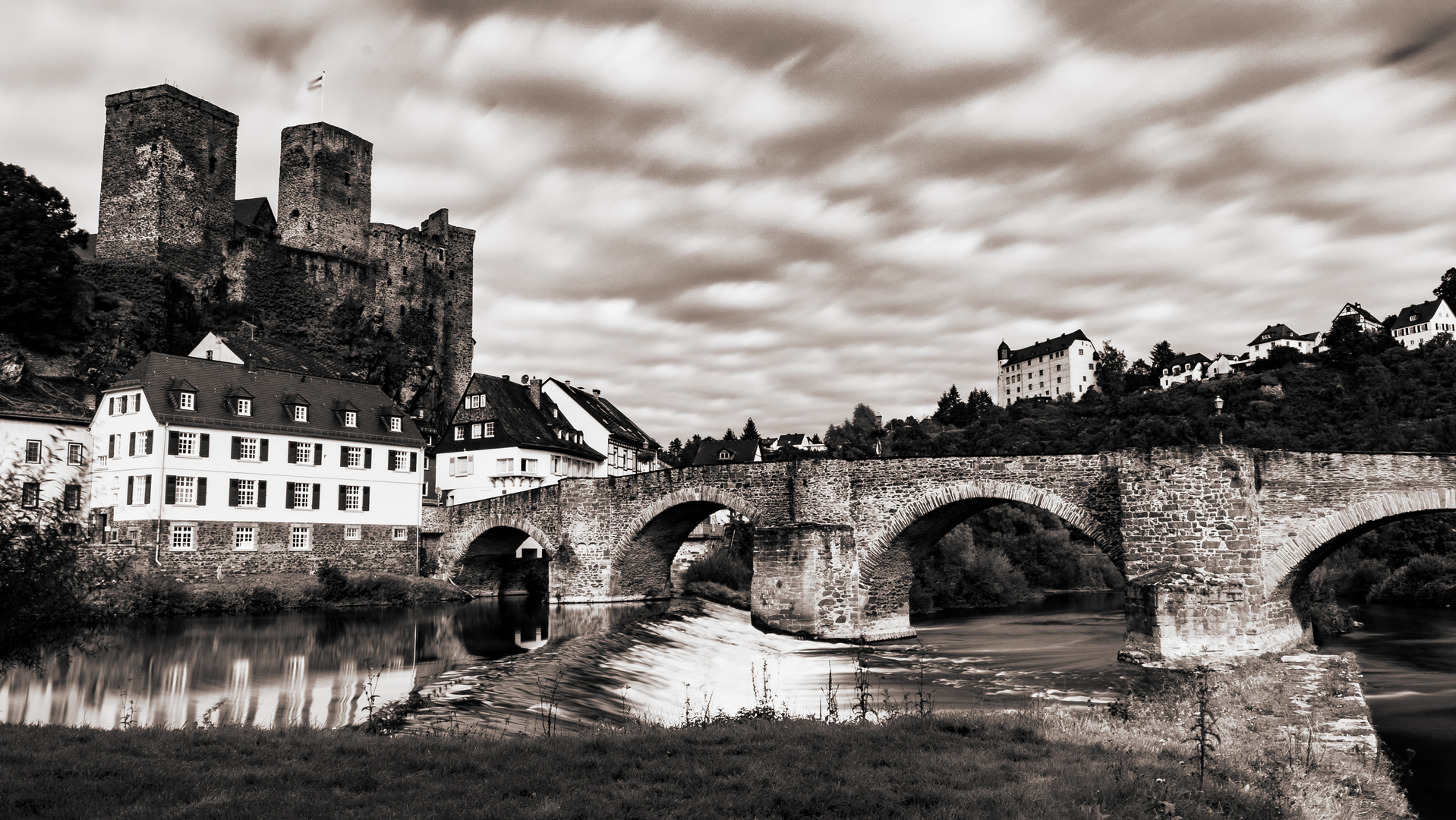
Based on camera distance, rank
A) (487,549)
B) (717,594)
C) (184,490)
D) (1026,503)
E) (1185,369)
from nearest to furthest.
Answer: (1026,503) < (184,490) < (717,594) < (487,549) < (1185,369)

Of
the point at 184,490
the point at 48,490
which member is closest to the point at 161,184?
the point at 184,490

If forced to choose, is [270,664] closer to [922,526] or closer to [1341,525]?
[922,526]

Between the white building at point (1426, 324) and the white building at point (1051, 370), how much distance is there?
31489 mm

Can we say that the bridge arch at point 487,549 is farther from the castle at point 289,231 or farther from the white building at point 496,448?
the castle at point 289,231

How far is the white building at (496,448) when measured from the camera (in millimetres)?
47406

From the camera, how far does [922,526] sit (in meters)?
27.0

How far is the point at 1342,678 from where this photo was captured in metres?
17.1

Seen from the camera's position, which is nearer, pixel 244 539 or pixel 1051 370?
pixel 244 539

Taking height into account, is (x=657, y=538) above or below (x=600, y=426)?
below

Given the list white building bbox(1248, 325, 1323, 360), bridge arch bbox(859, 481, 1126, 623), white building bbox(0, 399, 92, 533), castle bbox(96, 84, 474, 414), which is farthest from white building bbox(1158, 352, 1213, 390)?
white building bbox(0, 399, 92, 533)

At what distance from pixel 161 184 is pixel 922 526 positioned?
49.8 meters

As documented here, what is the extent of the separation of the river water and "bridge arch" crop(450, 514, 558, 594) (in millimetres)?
6904

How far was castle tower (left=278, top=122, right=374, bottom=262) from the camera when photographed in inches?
2486

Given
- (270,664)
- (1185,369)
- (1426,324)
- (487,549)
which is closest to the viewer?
(270,664)
